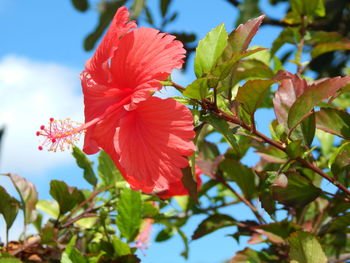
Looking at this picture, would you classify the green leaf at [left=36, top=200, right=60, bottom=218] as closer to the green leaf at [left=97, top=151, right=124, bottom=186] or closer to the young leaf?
the green leaf at [left=97, top=151, right=124, bottom=186]

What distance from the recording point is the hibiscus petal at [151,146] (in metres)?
1.01

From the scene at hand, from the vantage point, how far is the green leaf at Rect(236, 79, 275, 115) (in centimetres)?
101

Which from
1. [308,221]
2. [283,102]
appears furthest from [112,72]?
[308,221]

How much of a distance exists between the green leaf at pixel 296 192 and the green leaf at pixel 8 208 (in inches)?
27.3

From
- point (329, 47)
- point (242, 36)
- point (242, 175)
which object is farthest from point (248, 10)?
point (242, 36)

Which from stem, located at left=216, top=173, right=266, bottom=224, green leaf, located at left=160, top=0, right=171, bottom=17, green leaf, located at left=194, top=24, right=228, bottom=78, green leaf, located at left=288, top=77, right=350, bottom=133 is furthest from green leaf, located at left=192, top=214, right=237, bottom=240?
green leaf, located at left=160, top=0, right=171, bottom=17

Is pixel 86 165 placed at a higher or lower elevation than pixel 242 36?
lower

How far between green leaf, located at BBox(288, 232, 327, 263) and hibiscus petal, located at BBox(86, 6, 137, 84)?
51 centimetres

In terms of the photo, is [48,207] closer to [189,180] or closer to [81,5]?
[189,180]

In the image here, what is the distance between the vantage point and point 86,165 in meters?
1.64

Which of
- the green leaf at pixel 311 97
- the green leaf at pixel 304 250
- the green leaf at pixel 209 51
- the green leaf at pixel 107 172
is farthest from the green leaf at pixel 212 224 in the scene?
the green leaf at pixel 209 51

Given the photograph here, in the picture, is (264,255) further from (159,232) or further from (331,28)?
(331,28)

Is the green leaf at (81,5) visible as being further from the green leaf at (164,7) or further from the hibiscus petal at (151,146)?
the hibiscus petal at (151,146)

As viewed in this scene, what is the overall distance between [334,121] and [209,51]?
37 centimetres
